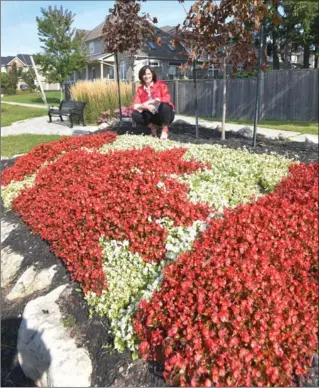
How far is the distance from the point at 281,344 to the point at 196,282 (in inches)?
20.8

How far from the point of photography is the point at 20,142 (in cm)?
959

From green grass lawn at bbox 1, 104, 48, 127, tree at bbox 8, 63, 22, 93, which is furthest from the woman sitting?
tree at bbox 8, 63, 22, 93

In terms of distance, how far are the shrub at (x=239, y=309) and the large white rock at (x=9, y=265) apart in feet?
5.47

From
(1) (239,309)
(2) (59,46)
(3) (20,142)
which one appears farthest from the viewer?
(2) (59,46)

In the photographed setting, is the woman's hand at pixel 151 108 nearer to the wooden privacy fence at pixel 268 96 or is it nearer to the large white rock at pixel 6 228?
the large white rock at pixel 6 228

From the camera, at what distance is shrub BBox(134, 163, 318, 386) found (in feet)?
6.23

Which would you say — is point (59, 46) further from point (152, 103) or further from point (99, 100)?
point (152, 103)

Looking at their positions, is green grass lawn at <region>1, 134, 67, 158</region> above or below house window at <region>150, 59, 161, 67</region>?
below

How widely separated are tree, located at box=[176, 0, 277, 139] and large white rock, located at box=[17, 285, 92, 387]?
184 inches

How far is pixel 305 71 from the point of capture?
1469cm

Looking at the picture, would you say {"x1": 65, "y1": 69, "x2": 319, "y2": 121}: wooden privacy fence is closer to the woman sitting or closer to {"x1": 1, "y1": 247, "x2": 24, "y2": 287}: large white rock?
the woman sitting

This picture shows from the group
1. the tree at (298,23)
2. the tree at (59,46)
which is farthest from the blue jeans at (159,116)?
the tree at (59,46)

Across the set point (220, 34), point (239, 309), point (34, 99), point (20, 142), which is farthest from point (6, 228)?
point (34, 99)

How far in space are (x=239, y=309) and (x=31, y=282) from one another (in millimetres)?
1851
